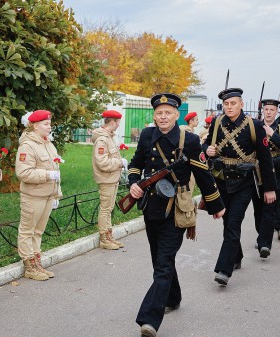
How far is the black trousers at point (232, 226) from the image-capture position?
19.1ft

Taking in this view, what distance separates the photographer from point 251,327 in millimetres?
4684

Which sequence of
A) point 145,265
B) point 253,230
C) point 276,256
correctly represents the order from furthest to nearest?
point 253,230, point 276,256, point 145,265

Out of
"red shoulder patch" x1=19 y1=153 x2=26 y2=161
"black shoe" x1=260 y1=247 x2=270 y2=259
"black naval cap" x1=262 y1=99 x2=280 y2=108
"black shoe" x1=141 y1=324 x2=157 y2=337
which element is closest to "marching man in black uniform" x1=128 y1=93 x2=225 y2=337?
"black shoe" x1=141 y1=324 x2=157 y2=337

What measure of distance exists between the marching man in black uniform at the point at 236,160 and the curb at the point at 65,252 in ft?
6.64

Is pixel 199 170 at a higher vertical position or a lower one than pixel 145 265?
higher

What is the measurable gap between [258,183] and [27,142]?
2585 mm

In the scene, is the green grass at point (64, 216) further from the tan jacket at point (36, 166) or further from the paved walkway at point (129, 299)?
the tan jacket at point (36, 166)

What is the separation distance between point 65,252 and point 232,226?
2.12m

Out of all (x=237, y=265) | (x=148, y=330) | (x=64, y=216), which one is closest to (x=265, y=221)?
(x=237, y=265)

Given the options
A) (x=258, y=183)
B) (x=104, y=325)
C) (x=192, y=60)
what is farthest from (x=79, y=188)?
(x=192, y=60)

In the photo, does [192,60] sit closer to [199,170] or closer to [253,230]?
[253,230]

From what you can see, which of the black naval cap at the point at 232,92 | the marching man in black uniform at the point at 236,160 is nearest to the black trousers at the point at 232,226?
the marching man in black uniform at the point at 236,160

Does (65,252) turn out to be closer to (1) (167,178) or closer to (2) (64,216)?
(2) (64,216)

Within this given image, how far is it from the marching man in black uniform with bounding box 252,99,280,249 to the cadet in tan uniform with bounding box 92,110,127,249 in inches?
72.8
